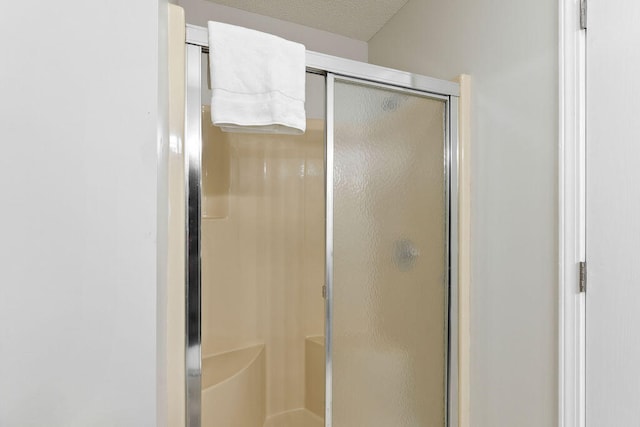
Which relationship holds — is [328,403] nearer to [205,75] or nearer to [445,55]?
[205,75]

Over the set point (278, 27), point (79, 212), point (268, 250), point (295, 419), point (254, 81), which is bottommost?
point (295, 419)

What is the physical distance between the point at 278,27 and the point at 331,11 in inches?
12.9

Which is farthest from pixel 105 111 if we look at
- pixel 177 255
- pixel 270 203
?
pixel 270 203

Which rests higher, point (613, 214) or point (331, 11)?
point (331, 11)

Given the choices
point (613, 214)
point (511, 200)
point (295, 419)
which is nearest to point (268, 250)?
point (295, 419)

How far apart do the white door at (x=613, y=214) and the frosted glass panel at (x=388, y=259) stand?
1.87ft

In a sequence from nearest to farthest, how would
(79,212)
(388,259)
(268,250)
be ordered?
(79,212)
(388,259)
(268,250)

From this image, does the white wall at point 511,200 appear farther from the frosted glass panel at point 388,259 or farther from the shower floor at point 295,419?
the shower floor at point 295,419

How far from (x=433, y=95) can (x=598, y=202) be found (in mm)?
742

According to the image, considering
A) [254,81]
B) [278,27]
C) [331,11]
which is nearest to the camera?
[254,81]

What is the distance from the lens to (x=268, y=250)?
235 cm

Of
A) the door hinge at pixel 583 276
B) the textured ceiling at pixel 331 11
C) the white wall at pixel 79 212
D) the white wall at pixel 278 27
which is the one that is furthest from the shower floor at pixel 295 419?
the textured ceiling at pixel 331 11

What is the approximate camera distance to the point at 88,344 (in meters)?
0.88

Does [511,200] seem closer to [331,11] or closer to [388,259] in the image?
[388,259]
